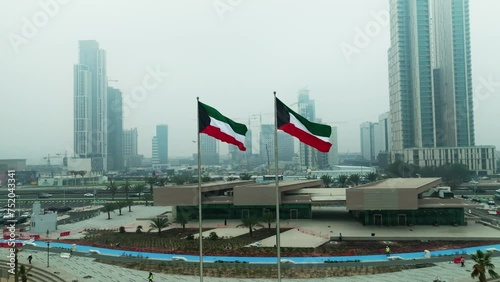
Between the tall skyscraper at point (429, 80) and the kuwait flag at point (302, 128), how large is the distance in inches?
4448

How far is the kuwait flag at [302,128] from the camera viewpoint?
1507 centimetres

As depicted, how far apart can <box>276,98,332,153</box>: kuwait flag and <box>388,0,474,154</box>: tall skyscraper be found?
113 meters

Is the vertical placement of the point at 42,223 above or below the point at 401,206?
below

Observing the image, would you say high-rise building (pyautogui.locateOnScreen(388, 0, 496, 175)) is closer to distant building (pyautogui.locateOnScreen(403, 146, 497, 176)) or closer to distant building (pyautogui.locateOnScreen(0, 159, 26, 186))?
distant building (pyautogui.locateOnScreen(403, 146, 497, 176))

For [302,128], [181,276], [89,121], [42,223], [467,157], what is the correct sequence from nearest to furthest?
1. [302,128]
2. [181,276]
3. [42,223]
4. [467,157]
5. [89,121]

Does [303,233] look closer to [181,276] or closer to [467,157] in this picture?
[181,276]

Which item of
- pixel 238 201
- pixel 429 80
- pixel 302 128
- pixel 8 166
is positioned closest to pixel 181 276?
pixel 302 128

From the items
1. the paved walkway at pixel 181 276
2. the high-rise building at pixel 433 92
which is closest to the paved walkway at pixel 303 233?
the paved walkway at pixel 181 276

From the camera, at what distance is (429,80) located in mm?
117562

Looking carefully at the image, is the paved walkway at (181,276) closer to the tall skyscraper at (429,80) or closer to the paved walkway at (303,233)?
the paved walkway at (303,233)

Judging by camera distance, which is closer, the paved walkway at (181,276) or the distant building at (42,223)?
the paved walkway at (181,276)

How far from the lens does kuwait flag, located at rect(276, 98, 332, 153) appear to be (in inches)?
593

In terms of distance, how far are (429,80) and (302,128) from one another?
11541 cm

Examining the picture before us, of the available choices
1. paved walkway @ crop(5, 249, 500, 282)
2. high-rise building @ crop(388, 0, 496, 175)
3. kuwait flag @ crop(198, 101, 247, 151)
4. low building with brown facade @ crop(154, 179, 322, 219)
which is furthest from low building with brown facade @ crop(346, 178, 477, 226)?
high-rise building @ crop(388, 0, 496, 175)
